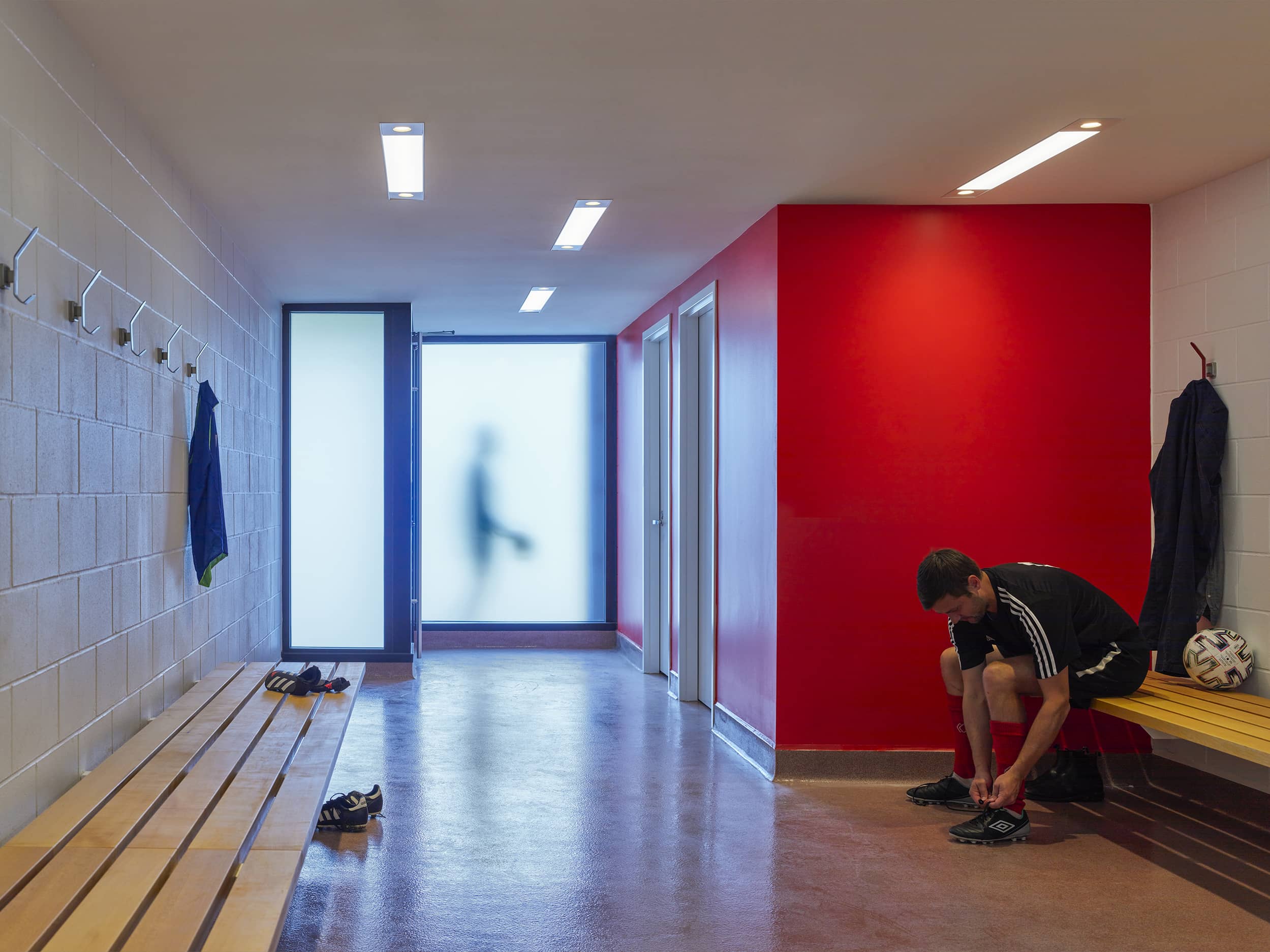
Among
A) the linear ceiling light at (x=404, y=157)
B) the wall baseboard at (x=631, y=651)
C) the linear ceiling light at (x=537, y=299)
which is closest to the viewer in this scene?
the linear ceiling light at (x=404, y=157)

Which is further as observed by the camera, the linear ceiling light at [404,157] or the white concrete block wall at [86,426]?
the linear ceiling light at [404,157]

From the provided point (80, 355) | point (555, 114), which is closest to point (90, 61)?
point (80, 355)

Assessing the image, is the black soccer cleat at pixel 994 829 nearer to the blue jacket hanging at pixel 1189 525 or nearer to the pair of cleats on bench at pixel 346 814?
the blue jacket hanging at pixel 1189 525

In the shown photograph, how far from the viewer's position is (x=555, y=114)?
3344mm

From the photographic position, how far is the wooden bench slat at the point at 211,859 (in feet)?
5.66

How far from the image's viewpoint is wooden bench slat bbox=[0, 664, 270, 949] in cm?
175

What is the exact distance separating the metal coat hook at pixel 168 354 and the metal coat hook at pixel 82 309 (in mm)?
659

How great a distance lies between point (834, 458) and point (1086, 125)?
156 centimetres

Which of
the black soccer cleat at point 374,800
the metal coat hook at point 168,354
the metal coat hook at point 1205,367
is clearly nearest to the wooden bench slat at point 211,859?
the black soccer cleat at point 374,800

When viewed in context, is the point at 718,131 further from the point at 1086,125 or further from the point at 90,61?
the point at 90,61

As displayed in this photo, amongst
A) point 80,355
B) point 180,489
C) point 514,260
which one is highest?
point 514,260

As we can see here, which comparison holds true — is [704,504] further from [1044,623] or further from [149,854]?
[149,854]

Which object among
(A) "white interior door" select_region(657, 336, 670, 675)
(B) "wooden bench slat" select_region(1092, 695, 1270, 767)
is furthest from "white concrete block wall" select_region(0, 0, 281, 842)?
(A) "white interior door" select_region(657, 336, 670, 675)

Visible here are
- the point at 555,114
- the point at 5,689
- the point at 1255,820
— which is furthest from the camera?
the point at 1255,820
